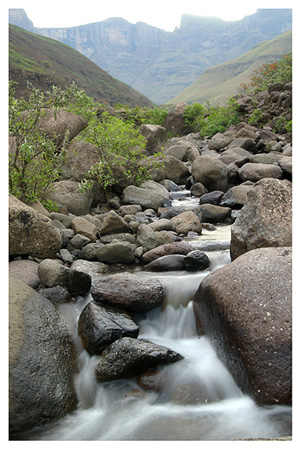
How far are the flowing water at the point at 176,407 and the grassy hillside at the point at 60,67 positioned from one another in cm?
6135

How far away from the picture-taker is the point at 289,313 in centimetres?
348

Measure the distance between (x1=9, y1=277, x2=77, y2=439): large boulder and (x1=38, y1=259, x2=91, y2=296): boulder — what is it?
67 centimetres

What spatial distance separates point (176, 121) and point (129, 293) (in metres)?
A: 24.4

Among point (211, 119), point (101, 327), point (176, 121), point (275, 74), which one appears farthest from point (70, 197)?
point (275, 74)

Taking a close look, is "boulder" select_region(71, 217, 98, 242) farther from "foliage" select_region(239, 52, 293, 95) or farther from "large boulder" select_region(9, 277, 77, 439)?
"foliage" select_region(239, 52, 293, 95)

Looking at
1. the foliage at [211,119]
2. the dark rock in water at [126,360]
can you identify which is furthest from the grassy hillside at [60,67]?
the dark rock in water at [126,360]

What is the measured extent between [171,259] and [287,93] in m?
19.3

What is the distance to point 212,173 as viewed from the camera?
12.0 m

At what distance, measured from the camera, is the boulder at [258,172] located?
11297 mm

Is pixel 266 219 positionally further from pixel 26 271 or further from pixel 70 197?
pixel 70 197

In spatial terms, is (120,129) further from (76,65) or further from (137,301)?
(76,65)

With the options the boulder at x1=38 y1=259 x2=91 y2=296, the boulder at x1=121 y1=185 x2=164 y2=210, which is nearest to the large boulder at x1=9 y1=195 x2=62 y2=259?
the boulder at x1=38 y1=259 x2=91 y2=296

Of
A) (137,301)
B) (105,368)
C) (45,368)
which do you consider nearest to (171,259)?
(137,301)

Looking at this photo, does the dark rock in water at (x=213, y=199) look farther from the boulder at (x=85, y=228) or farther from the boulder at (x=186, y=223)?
the boulder at (x=85, y=228)
